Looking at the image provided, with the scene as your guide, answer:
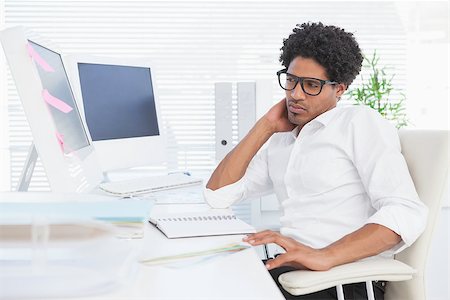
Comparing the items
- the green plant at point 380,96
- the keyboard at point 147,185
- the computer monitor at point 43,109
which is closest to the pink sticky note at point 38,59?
the computer monitor at point 43,109

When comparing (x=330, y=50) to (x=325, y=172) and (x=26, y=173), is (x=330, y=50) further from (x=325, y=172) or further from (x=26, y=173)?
(x=26, y=173)

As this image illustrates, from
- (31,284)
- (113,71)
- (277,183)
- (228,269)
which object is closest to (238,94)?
(113,71)

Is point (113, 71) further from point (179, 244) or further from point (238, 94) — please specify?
point (179, 244)

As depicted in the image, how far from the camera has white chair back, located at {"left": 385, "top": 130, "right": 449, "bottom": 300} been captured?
4.34 feet

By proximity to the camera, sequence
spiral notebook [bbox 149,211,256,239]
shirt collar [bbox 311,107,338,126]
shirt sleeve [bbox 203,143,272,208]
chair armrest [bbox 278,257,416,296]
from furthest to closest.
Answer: shirt sleeve [bbox 203,143,272,208] < shirt collar [bbox 311,107,338,126] < spiral notebook [bbox 149,211,256,239] < chair armrest [bbox 278,257,416,296]

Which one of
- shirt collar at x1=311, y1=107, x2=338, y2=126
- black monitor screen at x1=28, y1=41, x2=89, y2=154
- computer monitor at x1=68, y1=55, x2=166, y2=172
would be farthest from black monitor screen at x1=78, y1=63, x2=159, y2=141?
shirt collar at x1=311, y1=107, x2=338, y2=126

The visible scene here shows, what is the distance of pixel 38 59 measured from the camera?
122 cm

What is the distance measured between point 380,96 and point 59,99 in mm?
2446

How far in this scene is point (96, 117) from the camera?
195cm

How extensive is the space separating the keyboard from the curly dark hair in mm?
632

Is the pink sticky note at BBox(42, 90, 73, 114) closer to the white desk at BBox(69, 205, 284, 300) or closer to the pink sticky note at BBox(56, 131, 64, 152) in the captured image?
the pink sticky note at BBox(56, 131, 64, 152)

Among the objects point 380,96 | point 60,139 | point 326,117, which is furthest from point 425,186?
point 380,96

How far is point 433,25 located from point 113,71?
256cm

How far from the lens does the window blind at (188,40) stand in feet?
12.2
